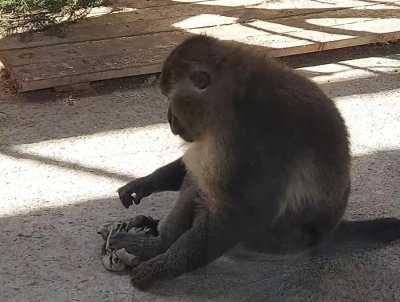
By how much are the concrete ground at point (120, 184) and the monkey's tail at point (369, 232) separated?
0.23ft

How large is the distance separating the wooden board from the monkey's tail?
7.64 ft

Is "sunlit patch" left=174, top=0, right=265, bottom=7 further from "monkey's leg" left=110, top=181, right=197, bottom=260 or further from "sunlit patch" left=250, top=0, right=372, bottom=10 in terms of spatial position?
"monkey's leg" left=110, top=181, right=197, bottom=260

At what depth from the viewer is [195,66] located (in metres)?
2.87

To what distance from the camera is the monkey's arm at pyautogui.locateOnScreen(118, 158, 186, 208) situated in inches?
138

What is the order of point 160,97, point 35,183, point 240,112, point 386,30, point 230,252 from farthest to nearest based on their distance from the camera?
point 386,30, point 160,97, point 35,183, point 230,252, point 240,112

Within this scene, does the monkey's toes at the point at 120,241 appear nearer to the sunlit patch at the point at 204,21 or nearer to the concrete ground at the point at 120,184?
the concrete ground at the point at 120,184

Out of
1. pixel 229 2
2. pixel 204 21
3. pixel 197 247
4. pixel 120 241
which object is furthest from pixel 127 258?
pixel 229 2

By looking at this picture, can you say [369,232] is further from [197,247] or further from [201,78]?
[201,78]

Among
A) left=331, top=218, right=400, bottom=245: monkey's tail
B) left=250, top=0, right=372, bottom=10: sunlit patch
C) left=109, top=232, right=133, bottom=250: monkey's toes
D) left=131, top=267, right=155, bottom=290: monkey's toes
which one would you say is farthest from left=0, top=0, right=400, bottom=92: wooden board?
left=331, top=218, right=400, bottom=245: monkey's tail

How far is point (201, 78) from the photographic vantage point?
287 cm

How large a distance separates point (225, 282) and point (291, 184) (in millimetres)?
578

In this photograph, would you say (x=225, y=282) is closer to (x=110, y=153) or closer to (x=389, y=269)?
(x=389, y=269)

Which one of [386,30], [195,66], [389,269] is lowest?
[389,269]

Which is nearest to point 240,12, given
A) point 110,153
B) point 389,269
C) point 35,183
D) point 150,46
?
point 150,46
